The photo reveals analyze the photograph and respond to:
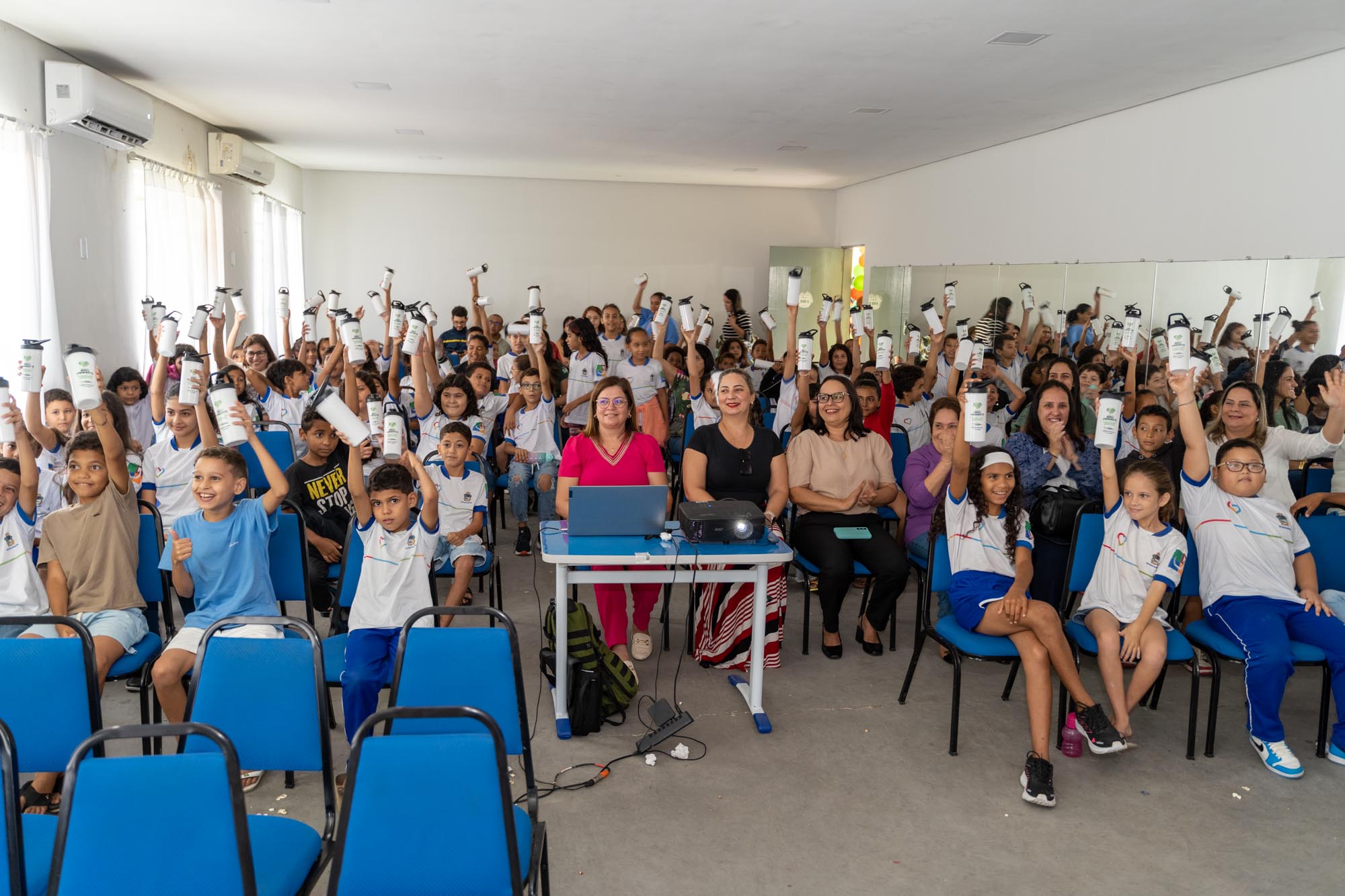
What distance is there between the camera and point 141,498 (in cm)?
363

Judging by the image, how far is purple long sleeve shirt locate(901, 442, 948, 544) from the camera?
4598mm

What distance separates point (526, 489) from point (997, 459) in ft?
10.4

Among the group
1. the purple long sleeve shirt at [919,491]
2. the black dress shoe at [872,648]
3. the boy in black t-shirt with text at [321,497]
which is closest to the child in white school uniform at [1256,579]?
the purple long sleeve shirt at [919,491]

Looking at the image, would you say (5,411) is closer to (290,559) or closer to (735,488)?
(290,559)

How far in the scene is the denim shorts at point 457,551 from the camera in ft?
13.7

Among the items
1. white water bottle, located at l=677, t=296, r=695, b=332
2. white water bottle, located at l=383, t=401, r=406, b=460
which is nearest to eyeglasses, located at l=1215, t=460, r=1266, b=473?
white water bottle, located at l=677, t=296, r=695, b=332

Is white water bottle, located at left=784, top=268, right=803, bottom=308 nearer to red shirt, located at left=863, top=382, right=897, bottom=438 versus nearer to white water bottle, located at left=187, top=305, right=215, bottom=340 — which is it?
red shirt, located at left=863, top=382, right=897, bottom=438

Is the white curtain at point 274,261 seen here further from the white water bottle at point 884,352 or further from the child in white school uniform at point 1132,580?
the child in white school uniform at point 1132,580

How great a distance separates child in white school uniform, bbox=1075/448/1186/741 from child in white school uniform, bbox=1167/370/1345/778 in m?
0.19

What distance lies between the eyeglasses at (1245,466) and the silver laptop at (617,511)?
2258 millimetres

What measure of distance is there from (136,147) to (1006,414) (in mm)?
6594

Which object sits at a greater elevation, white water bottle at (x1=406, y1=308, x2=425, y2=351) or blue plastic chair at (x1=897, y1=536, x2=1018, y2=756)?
Answer: white water bottle at (x1=406, y1=308, x2=425, y2=351)

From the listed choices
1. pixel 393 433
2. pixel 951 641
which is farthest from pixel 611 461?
pixel 951 641

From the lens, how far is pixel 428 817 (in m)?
1.82
